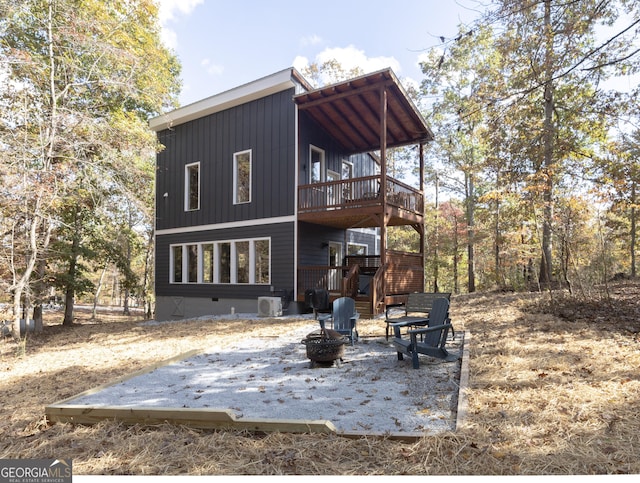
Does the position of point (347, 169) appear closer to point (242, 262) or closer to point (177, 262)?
point (242, 262)

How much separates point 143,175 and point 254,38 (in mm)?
5298

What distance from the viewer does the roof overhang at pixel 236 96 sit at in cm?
1230

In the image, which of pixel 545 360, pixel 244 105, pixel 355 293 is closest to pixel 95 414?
pixel 545 360

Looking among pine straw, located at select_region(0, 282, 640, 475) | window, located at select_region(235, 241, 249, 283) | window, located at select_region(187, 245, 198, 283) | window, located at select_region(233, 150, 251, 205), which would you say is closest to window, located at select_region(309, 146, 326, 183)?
window, located at select_region(233, 150, 251, 205)

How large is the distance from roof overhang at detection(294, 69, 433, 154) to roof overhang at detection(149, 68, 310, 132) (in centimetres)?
82

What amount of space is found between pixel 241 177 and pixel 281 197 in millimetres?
2240

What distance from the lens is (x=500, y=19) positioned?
541cm

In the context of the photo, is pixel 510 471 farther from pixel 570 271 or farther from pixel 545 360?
pixel 570 271

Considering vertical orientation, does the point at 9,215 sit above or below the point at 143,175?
below

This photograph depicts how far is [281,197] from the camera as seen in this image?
1271 centimetres

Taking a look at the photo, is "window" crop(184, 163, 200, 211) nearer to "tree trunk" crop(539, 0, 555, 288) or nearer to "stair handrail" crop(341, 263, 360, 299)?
"stair handrail" crop(341, 263, 360, 299)

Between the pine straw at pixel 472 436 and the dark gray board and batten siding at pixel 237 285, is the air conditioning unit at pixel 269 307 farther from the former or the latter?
the pine straw at pixel 472 436

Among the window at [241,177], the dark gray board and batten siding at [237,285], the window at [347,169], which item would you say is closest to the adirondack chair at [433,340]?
the dark gray board and batten siding at [237,285]

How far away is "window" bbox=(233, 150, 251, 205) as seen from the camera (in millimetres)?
13695
